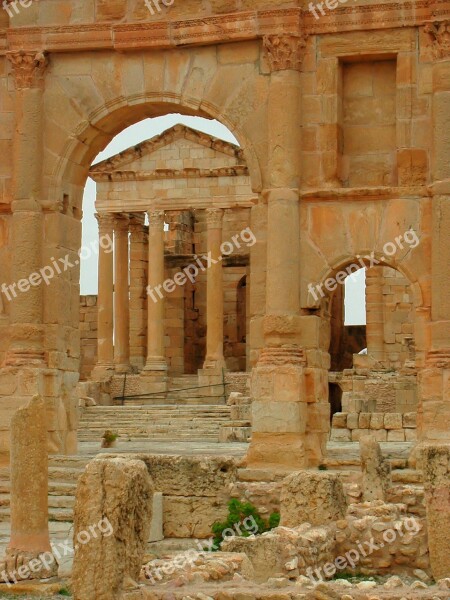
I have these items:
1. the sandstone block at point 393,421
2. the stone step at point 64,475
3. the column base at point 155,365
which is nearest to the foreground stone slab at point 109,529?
the stone step at point 64,475

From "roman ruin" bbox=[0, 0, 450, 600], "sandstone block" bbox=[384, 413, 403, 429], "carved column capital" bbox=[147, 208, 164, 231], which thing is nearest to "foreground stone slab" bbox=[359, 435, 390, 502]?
"roman ruin" bbox=[0, 0, 450, 600]

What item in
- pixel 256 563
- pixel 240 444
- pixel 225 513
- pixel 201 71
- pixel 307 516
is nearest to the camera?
pixel 256 563

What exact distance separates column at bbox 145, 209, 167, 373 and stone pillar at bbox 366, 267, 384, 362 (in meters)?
5.54

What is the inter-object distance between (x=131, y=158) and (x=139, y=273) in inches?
148

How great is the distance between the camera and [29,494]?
12.6 metres

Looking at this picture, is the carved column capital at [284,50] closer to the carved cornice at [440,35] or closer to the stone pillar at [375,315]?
the carved cornice at [440,35]

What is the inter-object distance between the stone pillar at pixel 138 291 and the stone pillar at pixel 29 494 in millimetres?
25739

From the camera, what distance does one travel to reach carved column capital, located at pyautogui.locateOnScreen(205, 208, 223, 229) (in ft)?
119

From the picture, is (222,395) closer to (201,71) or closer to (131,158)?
(131,158)

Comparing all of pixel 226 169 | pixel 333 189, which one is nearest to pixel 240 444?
pixel 333 189

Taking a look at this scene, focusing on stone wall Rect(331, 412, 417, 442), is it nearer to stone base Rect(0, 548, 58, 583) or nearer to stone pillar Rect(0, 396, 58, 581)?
stone pillar Rect(0, 396, 58, 581)

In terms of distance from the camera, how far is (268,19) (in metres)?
17.9

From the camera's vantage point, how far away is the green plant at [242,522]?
14.8 m

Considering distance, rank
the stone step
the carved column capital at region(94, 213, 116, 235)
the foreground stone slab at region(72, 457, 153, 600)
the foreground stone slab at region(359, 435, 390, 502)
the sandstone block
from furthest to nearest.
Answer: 1. the carved column capital at region(94, 213, 116, 235)
2. the sandstone block
3. the stone step
4. the foreground stone slab at region(359, 435, 390, 502)
5. the foreground stone slab at region(72, 457, 153, 600)
